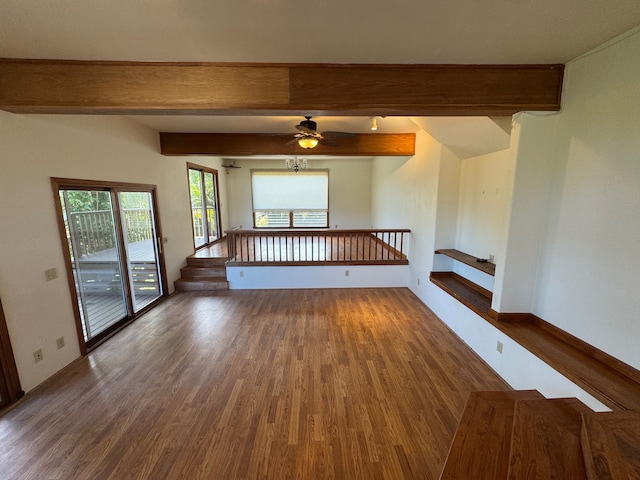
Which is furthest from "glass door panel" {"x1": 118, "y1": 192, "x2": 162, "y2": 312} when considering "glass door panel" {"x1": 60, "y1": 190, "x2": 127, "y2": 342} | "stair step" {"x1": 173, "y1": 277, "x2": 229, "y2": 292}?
"stair step" {"x1": 173, "y1": 277, "x2": 229, "y2": 292}

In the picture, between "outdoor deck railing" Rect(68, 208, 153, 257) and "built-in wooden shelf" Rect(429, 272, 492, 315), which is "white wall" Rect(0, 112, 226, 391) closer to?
"outdoor deck railing" Rect(68, 208, 153, 257)

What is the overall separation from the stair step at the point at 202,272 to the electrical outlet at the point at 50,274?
8.46 ft

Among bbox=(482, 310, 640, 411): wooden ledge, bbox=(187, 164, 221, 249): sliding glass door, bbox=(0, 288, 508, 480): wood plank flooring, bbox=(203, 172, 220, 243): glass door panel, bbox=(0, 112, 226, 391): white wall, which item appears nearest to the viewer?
bbox=(482, 310, 640, 411): wooden ledge

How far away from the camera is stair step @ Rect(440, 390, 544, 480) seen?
1.26 m

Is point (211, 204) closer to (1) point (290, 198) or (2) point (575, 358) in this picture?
(1) point (290, 198)

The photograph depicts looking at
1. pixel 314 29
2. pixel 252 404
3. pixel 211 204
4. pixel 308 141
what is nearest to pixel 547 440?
pixel 252 404

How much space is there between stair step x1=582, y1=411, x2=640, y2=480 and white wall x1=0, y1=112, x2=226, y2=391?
13.1 feet

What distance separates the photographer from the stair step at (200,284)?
195 inches

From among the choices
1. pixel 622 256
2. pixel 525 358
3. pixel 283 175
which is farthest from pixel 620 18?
pixel 283 175

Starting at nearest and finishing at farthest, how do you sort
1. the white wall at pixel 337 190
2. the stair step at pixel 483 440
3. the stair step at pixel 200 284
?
the stair step at pixel 483 440
the stair step at pixel 200 284
the white wall at pixel 337 190

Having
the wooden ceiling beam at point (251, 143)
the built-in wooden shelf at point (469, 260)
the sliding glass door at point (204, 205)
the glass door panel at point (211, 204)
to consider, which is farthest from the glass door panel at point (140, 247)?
the built-in wooden shelf at point (469, 260)

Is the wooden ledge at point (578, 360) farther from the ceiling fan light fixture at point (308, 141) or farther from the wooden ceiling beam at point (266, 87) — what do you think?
the ceiling fan light fixture at point (308, 141)

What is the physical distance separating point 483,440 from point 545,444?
0.90 feet

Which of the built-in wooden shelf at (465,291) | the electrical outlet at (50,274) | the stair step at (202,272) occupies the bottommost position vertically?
the stair step at (202,272)
